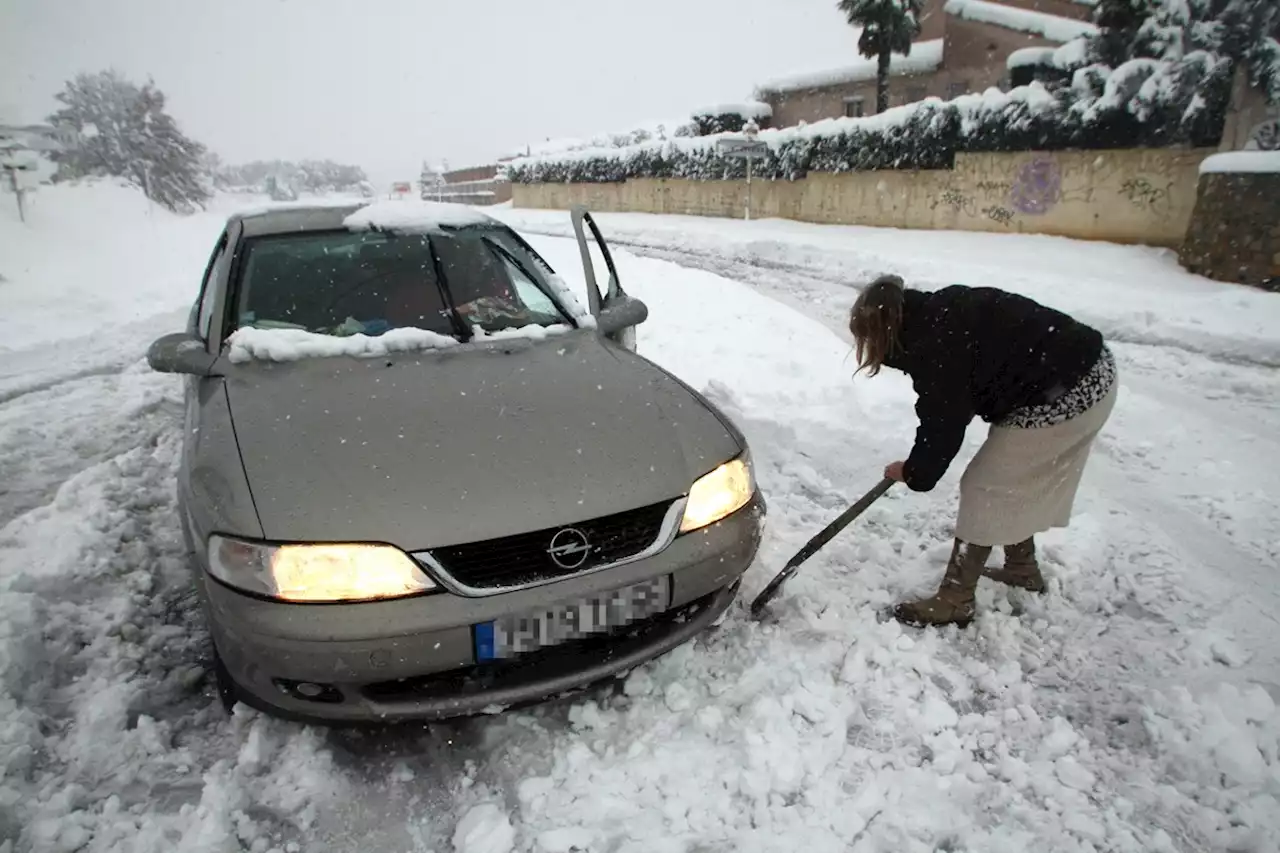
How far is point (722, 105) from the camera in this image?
98.2ft

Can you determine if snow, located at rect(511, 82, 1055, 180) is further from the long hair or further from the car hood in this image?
the car hood

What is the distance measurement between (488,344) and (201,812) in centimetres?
173

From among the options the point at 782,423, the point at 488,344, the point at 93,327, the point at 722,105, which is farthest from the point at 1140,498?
the point at 722,105

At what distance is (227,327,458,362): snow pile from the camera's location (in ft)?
8.52

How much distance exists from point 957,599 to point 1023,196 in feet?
44.7

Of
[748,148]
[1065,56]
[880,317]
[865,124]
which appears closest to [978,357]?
[880,317]

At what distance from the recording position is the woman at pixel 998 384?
7.57 ft

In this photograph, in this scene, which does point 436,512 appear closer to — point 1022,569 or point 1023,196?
point 1022,569

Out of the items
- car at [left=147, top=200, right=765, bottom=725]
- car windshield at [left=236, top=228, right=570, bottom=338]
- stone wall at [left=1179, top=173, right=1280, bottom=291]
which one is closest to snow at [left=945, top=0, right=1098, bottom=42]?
stone wall at [left=1179, top=173, right=1280, bottom=291]

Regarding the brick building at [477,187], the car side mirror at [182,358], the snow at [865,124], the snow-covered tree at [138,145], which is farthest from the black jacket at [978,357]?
the snow-covered tree at [138,145]

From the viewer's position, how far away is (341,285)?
9.80ft

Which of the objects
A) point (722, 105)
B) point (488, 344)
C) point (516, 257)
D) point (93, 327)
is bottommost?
point (93, 327)

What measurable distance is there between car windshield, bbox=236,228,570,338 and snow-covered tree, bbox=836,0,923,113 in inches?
958

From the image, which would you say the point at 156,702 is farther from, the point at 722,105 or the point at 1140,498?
the point at 722,105
